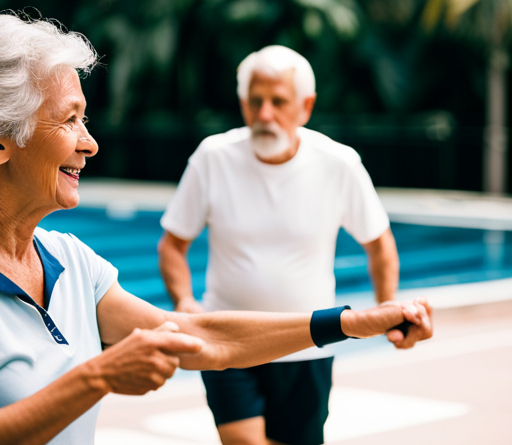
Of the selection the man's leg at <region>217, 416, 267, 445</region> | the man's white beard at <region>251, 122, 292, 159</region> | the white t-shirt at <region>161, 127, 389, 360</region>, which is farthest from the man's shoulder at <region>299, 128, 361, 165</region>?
the man's leg at <region>217, 416, 267, 445</region>

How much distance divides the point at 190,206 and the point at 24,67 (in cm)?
163

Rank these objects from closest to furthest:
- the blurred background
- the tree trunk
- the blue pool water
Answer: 1. the blue pool water
2. the tree trunk
3. the blurred background

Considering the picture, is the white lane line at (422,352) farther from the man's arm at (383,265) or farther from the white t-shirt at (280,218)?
A: the white t-shirt at (280,218)

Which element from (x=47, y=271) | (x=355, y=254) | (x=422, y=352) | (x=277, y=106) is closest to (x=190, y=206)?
(x=277, y=106)

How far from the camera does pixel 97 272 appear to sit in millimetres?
2258

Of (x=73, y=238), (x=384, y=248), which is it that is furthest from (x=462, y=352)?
Answer: (x=73, y=238)

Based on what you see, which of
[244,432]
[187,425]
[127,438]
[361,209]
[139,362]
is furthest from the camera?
[187,425]

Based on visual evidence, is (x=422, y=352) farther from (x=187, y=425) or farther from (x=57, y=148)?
(x=57, y=148)

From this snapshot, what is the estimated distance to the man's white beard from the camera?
3.40 metres

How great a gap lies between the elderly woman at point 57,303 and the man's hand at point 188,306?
100 cm

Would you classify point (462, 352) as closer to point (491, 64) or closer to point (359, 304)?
point (359, 304)

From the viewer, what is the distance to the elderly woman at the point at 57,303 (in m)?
1.79

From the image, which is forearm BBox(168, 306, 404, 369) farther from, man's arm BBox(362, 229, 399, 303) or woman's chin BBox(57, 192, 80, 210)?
man's arm BBox(362, 229, 399, 303)

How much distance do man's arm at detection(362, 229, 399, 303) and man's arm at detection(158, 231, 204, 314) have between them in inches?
26.4
